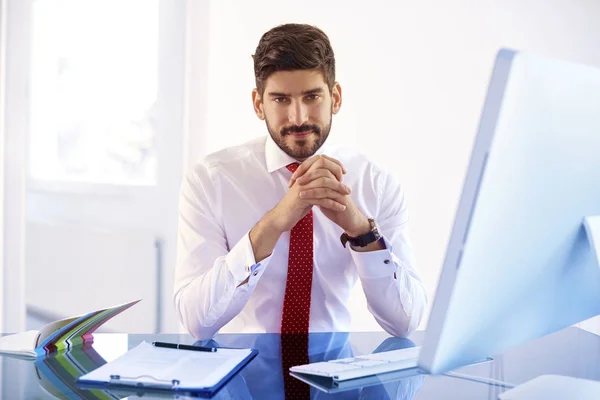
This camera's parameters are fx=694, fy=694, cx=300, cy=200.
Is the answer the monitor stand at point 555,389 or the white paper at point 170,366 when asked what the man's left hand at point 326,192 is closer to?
the white paper at point 170,366

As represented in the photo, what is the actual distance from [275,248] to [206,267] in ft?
0.65

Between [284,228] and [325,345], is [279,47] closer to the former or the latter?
[284,228]

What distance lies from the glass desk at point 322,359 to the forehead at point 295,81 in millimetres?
714

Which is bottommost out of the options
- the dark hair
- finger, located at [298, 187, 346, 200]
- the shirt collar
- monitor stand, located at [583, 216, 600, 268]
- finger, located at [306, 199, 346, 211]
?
monitor stand, located at [583, 216, 600, 268]

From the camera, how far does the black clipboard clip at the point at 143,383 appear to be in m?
1.06

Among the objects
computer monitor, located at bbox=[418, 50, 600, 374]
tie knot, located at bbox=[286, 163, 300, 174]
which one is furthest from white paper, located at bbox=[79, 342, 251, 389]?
tie knot, located at bbox=[286, 163, 300, 174]

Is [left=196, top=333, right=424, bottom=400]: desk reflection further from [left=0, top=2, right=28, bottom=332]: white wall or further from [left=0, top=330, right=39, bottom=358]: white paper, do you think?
[left=0, top=2, right=28, bottom=332]: white wall

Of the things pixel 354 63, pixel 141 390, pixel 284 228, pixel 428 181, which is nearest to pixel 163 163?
pixel 354 63

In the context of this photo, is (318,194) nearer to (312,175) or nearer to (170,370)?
(312,175)

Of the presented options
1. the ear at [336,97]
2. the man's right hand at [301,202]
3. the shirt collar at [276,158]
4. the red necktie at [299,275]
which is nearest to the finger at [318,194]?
the man's right hand at [301,202]

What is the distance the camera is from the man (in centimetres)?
171

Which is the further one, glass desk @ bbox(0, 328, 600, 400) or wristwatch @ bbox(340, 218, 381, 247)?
wristwatch @ bbox(340, 218, 381, 247)

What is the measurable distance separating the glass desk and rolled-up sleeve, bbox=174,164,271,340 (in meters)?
0.16

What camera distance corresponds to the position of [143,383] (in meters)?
1.08
